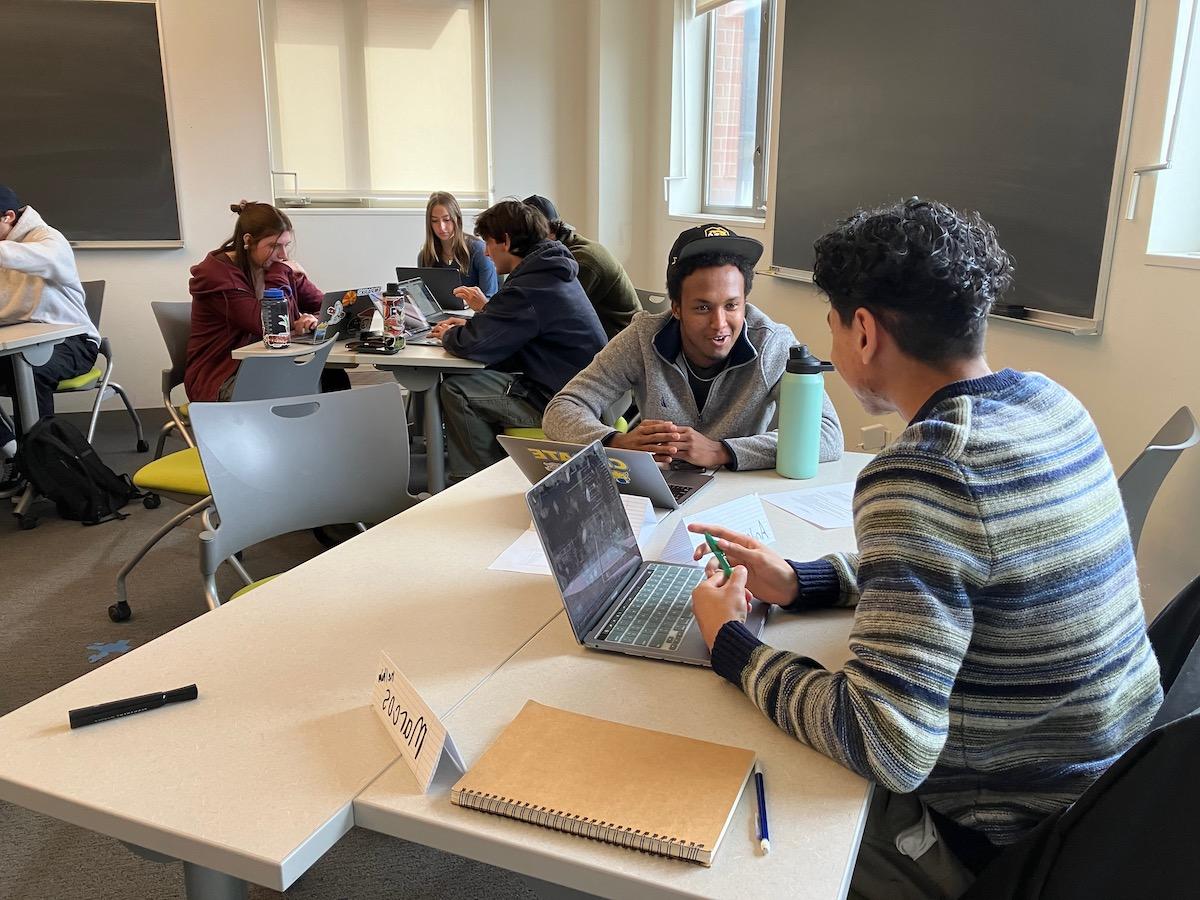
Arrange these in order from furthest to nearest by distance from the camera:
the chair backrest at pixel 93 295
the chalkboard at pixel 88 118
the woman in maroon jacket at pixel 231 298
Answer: the chalkboard at pixel 88 118
the chair backrest at pixel 93 295
the woman in maroon jacket at pixel 231 298

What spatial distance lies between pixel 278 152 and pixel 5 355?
2.24 m

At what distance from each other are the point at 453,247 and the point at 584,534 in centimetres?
399

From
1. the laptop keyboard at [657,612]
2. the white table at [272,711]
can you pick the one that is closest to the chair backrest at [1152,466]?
the laptop keyboard at [657,612]

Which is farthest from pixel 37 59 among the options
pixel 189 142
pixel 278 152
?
pixel 278 152

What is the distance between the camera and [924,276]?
1029 mm

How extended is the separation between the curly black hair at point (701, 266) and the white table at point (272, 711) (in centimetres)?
89

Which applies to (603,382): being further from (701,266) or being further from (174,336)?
(174,336)

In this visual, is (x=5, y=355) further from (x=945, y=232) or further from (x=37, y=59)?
(x=945, y=232)

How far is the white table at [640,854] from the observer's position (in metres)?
0.78

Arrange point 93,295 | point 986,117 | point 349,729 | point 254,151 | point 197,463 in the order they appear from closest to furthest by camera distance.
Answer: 1. point 349,729
2. point 986,117
3. point 197,463
4. point 93,295
5. point 254,151

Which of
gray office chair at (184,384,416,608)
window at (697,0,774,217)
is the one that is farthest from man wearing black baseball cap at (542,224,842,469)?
window at (697,0,774,217)

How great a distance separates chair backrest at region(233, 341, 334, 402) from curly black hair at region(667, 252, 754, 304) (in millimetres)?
1288

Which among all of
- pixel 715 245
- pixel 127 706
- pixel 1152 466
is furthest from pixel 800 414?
pixel 127 706

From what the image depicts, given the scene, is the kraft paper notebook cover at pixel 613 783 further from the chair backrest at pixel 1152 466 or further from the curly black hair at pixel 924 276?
the chair backrest at pixel 1152 466
